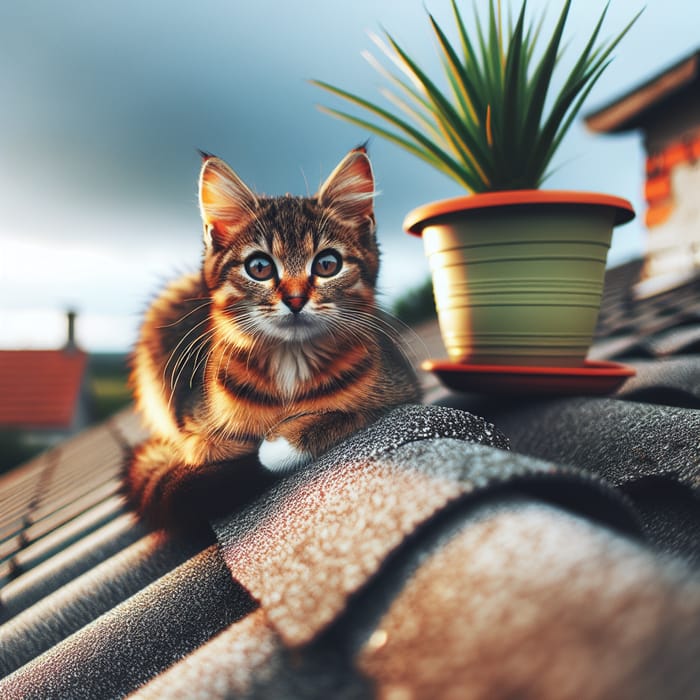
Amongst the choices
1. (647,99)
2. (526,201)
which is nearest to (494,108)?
(526,201)

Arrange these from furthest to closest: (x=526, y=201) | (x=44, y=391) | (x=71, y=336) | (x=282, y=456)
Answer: (x=71, y=336) → (x=44, y=391) → (x=526, y=201) → (x=282, y=456)

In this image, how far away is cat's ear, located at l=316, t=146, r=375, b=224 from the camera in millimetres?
924

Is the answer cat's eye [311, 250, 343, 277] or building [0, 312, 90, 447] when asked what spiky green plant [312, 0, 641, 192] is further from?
building [0, 312, 90, 447]

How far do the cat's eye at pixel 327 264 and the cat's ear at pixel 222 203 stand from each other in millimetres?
140

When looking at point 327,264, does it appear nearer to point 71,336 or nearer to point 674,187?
point 674,187

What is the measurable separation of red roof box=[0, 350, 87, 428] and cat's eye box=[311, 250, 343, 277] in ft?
35.1

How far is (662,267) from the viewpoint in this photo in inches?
147

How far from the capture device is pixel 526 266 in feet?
3.78

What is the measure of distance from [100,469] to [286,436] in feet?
6.23

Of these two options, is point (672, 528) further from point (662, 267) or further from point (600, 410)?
point (662, 267)

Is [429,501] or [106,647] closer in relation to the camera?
[429,501]

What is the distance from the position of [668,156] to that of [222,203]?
145 inches

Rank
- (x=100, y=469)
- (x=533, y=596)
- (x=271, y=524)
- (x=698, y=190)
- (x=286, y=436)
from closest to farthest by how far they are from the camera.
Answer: (x=533, y=596)
(x=271, y=524)
(x=286, y=436)
(x=100, y=469)
(x=698, y=190)

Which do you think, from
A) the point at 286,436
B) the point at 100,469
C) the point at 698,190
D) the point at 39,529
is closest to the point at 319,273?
the point at 286,436
